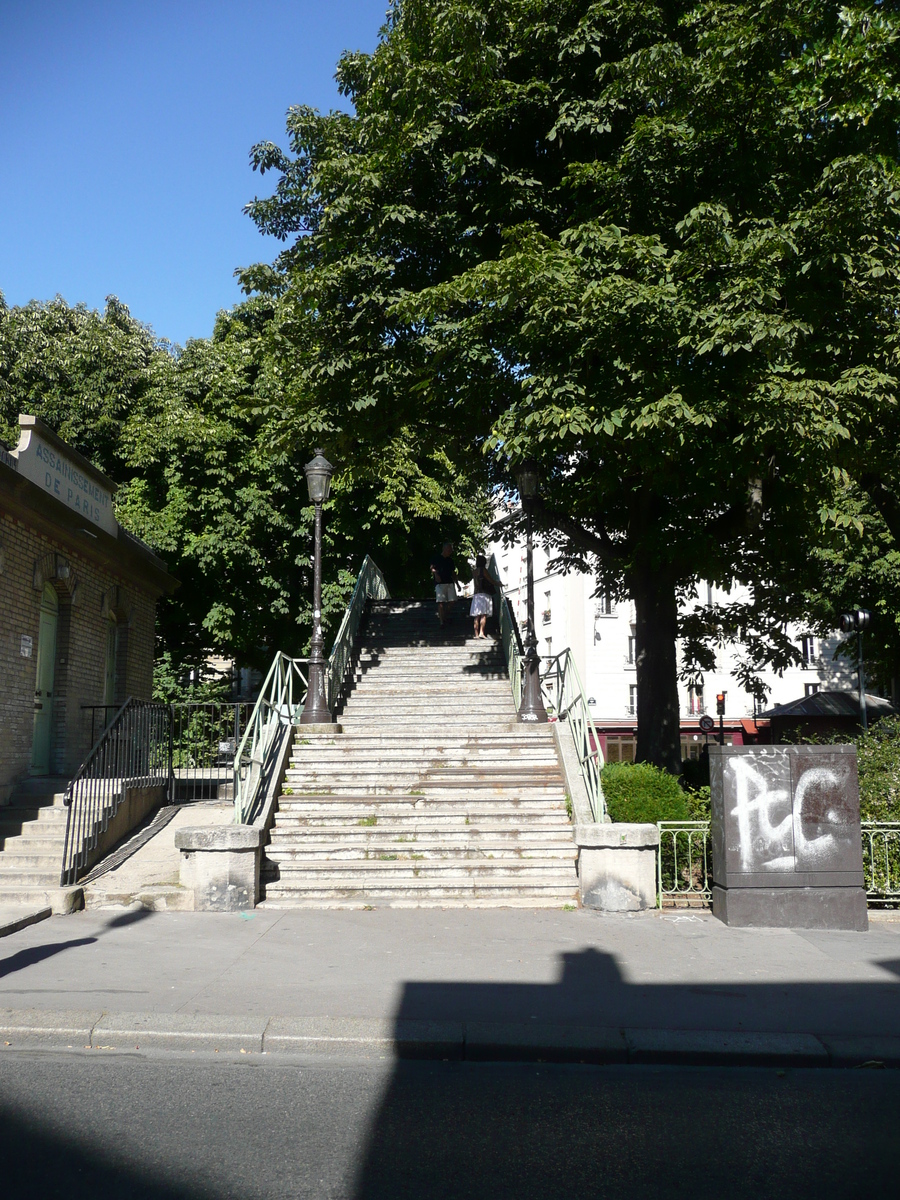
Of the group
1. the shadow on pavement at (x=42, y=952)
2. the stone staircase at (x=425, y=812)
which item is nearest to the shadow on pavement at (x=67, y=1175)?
the shadow on pavement at (x=42, y=952)

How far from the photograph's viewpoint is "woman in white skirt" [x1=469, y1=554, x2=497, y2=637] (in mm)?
17391

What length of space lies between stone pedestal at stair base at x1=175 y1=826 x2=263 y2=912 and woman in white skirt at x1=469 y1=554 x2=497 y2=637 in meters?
8.81

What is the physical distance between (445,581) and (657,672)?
5.61m

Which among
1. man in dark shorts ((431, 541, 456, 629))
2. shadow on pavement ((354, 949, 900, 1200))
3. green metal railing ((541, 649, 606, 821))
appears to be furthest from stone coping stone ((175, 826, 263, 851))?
man in dark shorts ((431, 541, 456, 629))

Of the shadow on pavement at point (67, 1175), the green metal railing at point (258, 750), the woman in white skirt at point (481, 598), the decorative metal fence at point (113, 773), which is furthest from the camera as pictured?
the woman in white skirt at point (481, 598)

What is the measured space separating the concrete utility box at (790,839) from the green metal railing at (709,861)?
0.63 m

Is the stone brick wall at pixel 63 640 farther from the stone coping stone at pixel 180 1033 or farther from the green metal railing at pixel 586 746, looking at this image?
the green metal railing at pixel 586 746

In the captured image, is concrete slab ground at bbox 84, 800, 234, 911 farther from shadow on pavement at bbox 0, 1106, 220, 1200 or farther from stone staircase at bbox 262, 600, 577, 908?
shadow on pavement at bbox 0, 1106, 220, 1200

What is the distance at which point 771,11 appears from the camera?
11062mm

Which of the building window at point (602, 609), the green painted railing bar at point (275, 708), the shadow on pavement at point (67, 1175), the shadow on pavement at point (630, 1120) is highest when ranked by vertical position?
the building window at point (602, 609)

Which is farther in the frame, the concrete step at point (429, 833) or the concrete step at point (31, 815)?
the concrete step at point (31, 815)

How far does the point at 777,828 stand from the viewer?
8.48 meters

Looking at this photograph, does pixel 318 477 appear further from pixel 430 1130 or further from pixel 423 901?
pixel 430 1130

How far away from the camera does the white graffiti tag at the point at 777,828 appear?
27.8ft
